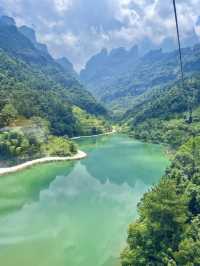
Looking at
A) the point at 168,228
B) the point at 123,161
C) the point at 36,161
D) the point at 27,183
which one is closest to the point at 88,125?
the point at 123,161

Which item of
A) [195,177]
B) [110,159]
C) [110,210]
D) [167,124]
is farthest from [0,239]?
[167,124]

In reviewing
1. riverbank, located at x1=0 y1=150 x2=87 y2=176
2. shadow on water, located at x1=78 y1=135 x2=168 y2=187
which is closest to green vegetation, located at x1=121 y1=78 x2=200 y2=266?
shadow on water, located at x1=78 y1=135 x2=168 y2=187

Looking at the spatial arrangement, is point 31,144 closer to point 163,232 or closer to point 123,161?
point 123,161

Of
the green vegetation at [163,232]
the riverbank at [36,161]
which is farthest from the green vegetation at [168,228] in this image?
the riverbank at [36,161]

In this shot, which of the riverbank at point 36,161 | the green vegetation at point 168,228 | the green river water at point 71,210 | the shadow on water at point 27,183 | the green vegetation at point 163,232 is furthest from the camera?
the riverbank at point 36,161

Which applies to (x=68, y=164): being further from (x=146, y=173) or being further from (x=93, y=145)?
(x=93, y=145)

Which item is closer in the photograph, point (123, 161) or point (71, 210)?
point (71, 210)

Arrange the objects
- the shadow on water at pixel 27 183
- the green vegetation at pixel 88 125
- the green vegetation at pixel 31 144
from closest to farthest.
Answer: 1. the shadow on water at pixel 27 183
2. the green vegetation at pixel 31 144
3. the green vegetation at pixel 88 125

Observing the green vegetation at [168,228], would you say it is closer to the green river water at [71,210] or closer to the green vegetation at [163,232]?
the green vegetation at [163,232]
